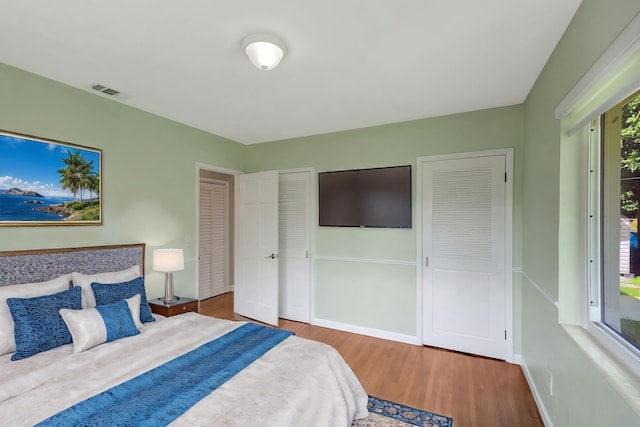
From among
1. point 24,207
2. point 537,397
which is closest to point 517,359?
point 537,397

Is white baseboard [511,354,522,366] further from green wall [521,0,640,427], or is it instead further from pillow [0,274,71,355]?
pillow [0,274,71,355]

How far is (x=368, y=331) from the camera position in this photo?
347cm

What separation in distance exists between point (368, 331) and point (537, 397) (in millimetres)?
1675

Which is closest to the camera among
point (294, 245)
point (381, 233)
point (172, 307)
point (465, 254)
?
point (172, 307)

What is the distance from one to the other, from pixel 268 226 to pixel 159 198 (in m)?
1.35

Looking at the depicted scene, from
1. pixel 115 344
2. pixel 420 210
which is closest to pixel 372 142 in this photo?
pixel 420 210

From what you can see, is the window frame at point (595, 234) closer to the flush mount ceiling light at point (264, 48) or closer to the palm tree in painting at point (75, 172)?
the flush mount ceiling light at point (264, 48)

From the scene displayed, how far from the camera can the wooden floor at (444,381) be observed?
210cm

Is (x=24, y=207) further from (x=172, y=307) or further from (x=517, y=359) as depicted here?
(x=517, y=359)

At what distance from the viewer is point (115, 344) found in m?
1.91

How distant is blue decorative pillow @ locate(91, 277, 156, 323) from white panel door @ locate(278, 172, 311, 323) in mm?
1855

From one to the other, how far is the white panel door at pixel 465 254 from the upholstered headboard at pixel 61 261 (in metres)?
3.04

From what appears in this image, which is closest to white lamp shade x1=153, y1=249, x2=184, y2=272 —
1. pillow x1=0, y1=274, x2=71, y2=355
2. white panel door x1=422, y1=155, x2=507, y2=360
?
pillow x1=0, y1=274, x2=71, y2=355

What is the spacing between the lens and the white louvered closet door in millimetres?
4949
